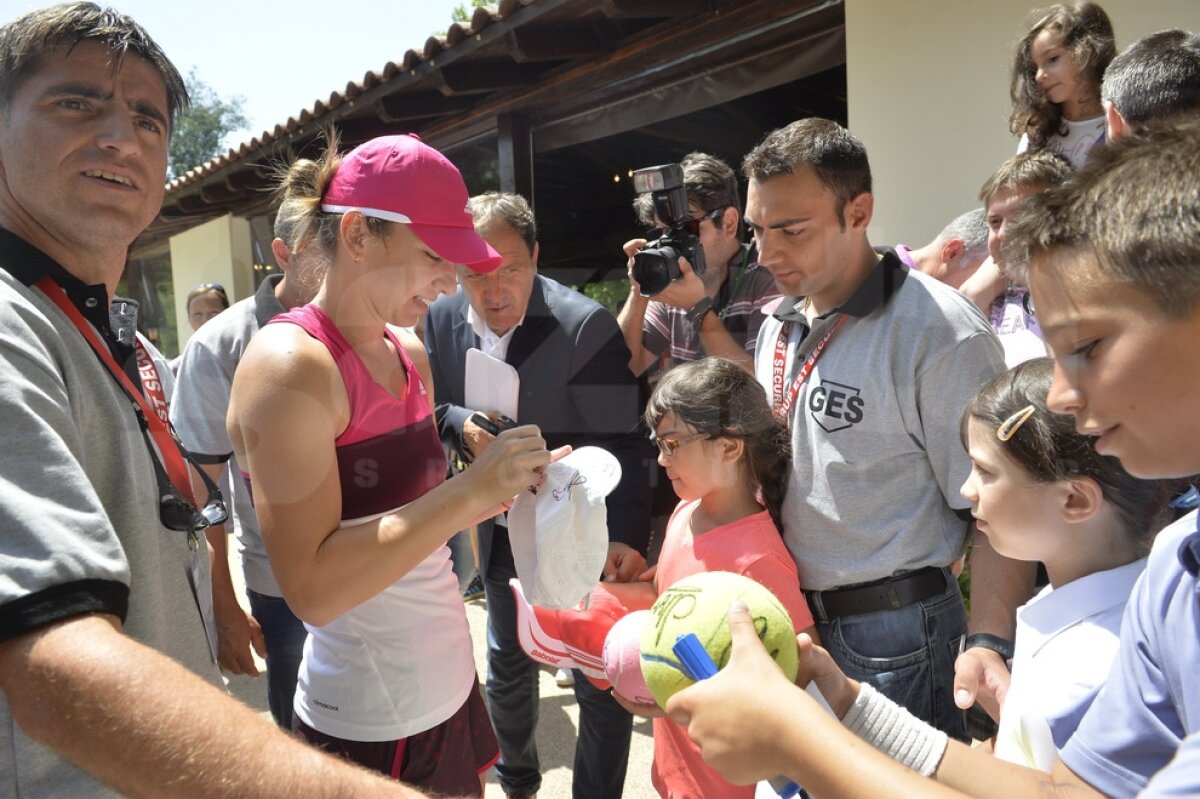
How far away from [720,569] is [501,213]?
1367 mm

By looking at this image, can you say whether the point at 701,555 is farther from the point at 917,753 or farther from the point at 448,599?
the point at 917,753

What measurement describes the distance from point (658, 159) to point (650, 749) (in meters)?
6.21

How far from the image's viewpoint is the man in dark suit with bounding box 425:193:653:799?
2.59m

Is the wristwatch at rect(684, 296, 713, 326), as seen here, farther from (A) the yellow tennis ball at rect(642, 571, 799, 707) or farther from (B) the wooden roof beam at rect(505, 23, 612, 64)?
(B) the wooden roof beam at rect(505, 23, 612, 64)

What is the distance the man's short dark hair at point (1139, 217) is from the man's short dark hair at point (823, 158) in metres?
0.95

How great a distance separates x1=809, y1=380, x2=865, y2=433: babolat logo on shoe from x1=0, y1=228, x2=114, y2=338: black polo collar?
1394 millimetres

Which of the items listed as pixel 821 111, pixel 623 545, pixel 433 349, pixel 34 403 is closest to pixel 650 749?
pixel 623 545

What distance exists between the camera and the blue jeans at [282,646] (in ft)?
7.70

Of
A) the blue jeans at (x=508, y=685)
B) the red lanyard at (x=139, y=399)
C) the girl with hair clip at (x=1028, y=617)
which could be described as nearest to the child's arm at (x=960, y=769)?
the girl with hair clip at (x=1028, y=617)

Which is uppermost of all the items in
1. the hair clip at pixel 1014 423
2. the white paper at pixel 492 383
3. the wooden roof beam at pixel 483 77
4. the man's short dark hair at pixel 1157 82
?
the wooden roof beam at pixel 483 77

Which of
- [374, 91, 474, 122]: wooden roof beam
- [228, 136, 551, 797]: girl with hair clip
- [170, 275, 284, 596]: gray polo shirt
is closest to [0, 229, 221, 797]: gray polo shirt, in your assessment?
[228, 136, 551, 797]: girl with hair clip

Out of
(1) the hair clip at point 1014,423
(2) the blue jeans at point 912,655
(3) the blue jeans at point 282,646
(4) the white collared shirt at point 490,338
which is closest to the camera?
(1) the hair clip at point 1014,423

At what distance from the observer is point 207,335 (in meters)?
2.54

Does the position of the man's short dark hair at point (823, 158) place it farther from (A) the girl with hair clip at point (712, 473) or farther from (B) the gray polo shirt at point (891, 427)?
(A) the girl with hair clip at point (712, 473)
